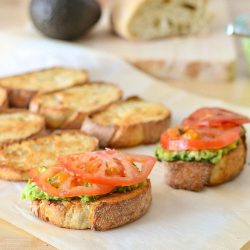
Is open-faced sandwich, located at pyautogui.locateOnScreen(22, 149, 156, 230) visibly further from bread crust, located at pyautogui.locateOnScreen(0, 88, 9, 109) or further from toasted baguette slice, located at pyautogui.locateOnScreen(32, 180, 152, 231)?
bread crust, located at pyautogui.locateOnScreen(0, 88, 9, 109)

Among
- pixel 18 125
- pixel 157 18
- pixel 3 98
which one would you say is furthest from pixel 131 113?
pixel 157 18

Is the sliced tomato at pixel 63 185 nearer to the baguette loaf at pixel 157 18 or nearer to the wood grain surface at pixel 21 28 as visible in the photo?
the wood grain surface at pixel 21 28

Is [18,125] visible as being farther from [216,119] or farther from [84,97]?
[216,119]

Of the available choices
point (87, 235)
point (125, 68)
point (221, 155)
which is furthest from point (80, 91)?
point (87, 235)

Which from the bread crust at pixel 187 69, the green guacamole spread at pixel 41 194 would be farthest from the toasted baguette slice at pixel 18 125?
the bread crust at pixel 187 69

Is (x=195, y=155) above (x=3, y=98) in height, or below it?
above

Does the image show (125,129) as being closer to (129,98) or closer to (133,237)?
(129,98)

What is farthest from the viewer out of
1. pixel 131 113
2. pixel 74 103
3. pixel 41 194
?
pixel 74 103
